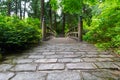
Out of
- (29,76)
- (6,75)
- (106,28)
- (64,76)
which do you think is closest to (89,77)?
(64,76)

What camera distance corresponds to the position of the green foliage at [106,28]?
530 cm

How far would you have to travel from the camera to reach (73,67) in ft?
9.12

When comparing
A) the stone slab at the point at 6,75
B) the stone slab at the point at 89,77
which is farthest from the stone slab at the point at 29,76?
the stone slab at the point at 89,77

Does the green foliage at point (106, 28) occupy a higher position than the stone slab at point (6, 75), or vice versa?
the green foliage at point (106, 28)

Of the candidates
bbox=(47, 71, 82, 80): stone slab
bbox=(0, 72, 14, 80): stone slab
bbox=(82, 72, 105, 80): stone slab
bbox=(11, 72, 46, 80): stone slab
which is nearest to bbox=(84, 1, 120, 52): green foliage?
bbox=(82, 72, 105, 80): stone slab

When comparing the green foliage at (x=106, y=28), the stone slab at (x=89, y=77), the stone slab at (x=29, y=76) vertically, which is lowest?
the stone slab at (x=89, y=77)

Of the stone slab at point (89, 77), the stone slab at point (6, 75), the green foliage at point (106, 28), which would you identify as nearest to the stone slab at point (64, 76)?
the stone slab at point (89, 77)

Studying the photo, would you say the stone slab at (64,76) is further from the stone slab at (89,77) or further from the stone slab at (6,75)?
the stone slab at (6,75)

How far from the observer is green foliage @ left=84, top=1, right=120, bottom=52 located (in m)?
5.30

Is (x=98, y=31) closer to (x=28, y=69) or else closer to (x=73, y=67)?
(x=73, y=67)

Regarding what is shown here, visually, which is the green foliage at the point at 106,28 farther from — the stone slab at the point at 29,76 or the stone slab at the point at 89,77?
the stone slab at the point at 29,76

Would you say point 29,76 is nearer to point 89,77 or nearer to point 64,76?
point 64,76

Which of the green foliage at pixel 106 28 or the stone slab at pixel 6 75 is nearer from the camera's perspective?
the stone slab at pixel 6 75

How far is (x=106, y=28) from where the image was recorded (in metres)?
6.23
